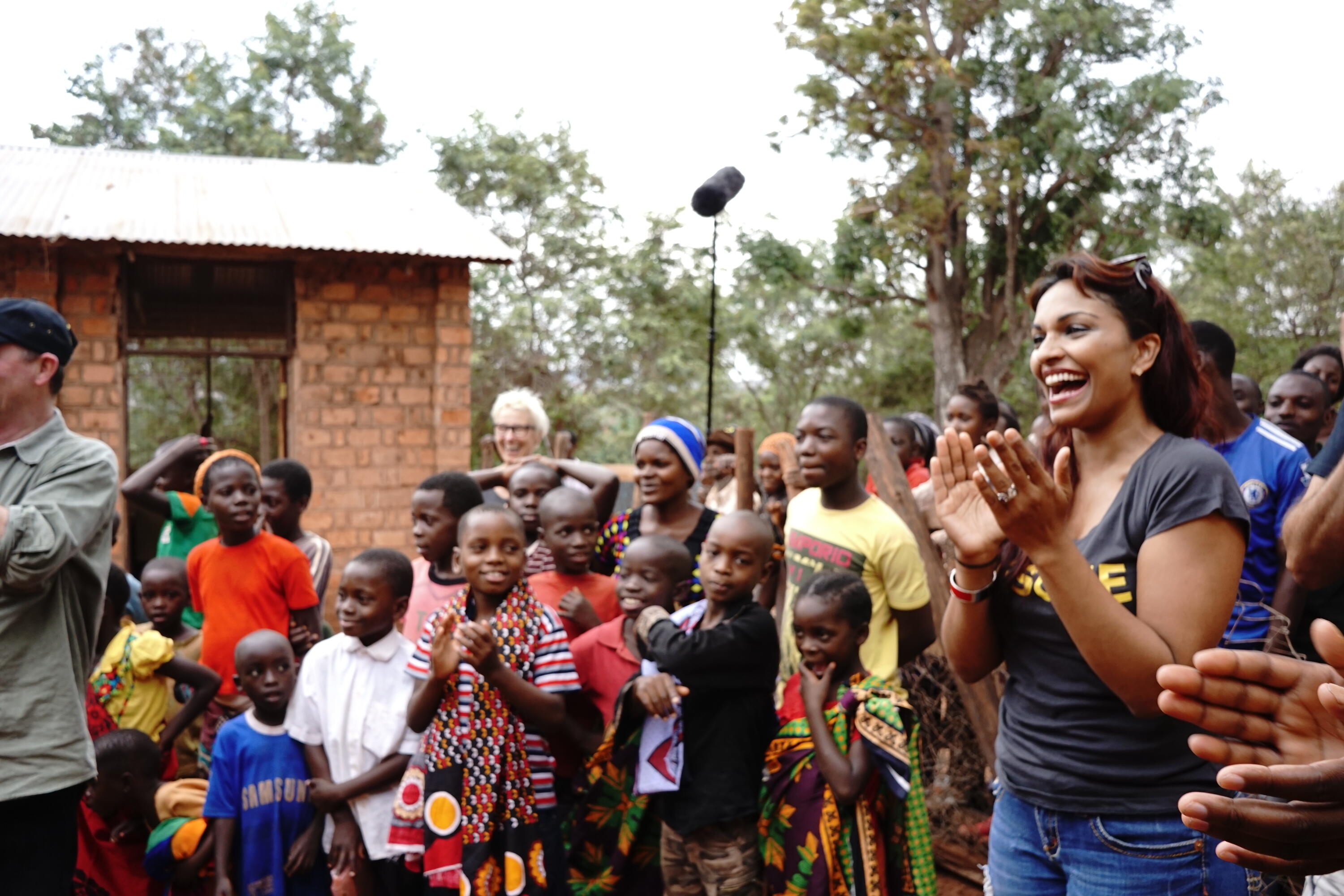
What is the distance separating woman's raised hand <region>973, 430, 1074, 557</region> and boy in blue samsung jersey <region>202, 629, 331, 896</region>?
2517mm

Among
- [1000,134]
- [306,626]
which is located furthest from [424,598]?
[1000,134]

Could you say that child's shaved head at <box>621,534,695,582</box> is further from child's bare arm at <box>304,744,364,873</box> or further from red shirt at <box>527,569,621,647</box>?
child's bare arm at <box>304,744,364,873</box>

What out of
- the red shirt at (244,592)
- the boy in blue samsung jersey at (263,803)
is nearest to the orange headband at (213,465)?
the red shirt at (244,592)

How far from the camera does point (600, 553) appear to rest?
4.31 metres

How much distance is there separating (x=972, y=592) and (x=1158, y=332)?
61cm

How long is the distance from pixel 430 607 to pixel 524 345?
49.6 feet

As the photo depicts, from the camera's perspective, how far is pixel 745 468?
16.1 feet

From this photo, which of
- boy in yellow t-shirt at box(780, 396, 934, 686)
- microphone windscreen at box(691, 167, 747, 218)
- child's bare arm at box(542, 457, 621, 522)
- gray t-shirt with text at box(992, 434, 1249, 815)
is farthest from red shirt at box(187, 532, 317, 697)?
gray t-shirt with text at box(992, 434, 1249, 815)

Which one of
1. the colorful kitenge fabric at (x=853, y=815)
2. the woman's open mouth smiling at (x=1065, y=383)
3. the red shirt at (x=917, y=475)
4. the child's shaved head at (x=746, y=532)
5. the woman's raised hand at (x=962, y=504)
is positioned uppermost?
the woman's open mouth smiling at (x=1065, y=383)

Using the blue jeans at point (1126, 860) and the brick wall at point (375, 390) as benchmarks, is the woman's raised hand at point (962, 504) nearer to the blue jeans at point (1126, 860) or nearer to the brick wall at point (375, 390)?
the blue jeans at point (1126, 860)

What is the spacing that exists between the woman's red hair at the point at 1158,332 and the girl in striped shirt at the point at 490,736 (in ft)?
5.82

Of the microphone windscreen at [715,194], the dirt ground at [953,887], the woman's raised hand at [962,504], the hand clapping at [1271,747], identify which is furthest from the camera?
the microphone windscreen at [715,194]

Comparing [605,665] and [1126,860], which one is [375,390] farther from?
[1126,860]

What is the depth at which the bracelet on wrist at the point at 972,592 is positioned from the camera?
2080mm
